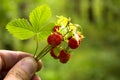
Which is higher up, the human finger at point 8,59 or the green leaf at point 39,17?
the green leaf at point 39,17

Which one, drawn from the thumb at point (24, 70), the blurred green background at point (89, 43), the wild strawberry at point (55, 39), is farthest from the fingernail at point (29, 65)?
the blurred green background at point (89, 43)

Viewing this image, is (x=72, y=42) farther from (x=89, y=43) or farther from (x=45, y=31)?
(x=89, y=43)

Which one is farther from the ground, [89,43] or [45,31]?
[45,31]

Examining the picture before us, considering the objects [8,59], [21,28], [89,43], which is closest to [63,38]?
[21,28]

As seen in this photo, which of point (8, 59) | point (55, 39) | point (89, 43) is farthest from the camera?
point (89, 43)

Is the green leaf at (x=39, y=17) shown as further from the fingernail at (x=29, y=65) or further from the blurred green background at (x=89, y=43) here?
the blurred green background at (x=89, y=43)

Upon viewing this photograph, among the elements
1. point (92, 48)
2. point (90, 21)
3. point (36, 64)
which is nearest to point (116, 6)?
point (92, 48)
